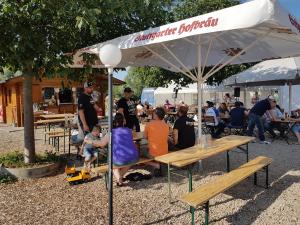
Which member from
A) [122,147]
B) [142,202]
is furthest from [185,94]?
[142,202]

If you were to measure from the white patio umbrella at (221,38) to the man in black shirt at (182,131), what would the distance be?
0.28 m

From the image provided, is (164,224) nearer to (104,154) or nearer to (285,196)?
(285,196)

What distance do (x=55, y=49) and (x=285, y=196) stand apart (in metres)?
5.11

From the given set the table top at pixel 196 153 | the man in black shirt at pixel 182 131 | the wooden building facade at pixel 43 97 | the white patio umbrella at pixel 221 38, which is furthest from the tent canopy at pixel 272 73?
the wooden building facade at pixel 43 97

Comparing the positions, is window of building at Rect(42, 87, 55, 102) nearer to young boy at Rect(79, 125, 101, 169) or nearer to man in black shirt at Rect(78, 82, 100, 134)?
man in black shirt at Rect(78, 82, 100, 134)

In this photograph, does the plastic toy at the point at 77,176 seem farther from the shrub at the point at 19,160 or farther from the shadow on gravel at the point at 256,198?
the shadow on gravel at the point at 256,198

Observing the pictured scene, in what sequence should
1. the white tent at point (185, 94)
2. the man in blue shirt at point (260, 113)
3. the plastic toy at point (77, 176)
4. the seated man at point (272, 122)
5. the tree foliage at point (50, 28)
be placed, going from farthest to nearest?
the white tent at point (185, 94)
the seated man at point (272, 122)
the man in blue shirt at point (260, 113)
the plastic toy at point (77, 176)
the tree foliage at point (50, 28)

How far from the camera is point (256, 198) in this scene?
5.14 metres

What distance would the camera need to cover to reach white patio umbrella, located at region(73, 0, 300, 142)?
13.3ft

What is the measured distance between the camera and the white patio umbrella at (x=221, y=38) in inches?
160

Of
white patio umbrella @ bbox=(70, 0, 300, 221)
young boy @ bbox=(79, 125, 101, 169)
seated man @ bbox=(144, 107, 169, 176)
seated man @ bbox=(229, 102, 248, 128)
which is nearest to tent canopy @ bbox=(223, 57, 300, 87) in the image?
seated man @ bbox=(229, 102, 248, 128)

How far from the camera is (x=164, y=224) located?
4199 millimetres

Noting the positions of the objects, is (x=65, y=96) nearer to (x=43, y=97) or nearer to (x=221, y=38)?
(x=43, y=97)

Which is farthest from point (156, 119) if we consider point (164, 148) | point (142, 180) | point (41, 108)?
point (41, 108)
